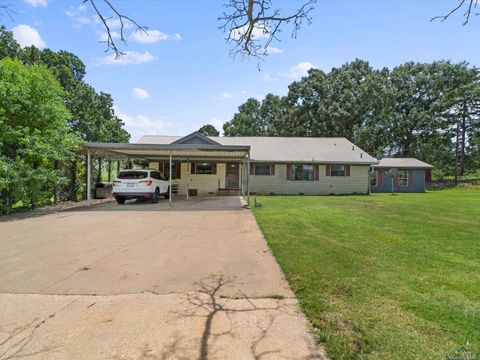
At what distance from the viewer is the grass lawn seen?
286 cm

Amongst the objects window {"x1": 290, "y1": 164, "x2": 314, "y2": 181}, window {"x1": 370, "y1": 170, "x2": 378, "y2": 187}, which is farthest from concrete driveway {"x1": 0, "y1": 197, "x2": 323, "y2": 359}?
window {"x1": 370, "y1": 170, "x2": 378, "y2": 187}

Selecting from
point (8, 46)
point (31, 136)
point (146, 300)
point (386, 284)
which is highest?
point (8, 46)

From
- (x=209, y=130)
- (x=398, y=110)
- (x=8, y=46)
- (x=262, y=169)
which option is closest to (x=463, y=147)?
(x=398, y=110)

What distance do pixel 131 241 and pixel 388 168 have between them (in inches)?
987

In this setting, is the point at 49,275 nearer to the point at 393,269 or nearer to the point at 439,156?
the point at 393,269

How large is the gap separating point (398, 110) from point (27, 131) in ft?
133

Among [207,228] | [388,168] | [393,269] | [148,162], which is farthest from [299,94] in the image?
[393,269]

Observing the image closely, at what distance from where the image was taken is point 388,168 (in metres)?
27.3

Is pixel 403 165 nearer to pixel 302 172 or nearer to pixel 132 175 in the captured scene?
pixel 302 172

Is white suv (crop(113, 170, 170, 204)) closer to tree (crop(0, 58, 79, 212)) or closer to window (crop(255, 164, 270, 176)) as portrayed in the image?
tree (crop(0, 58, 79, 212))

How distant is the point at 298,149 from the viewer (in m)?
24.9

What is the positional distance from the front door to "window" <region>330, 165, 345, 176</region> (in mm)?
6910

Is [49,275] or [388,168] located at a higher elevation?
[388,168]

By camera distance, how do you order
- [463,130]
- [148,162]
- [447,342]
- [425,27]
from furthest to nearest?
[463,130] → [148,162] → [425,27] → [447,342]
